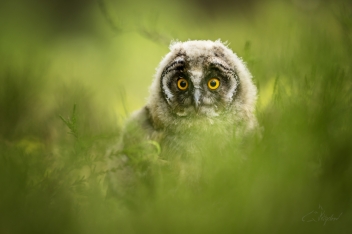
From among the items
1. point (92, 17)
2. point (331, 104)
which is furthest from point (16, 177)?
point (92, 17)

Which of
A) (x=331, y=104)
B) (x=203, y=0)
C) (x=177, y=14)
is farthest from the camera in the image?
(x=203, y=0)

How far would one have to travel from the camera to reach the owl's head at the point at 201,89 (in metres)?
2.08

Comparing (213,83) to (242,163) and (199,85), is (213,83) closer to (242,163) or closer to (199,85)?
(199,85)

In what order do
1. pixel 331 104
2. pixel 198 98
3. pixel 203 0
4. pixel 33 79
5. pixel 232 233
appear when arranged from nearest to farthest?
1. pixel 232 233
2. pixel 331 104
3. pixel 33 79
4. pixel 198 98
5. pixel 203 0

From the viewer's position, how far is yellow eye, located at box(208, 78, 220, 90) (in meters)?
2.11

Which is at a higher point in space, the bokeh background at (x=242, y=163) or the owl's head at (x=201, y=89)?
the owl's head at (x=201, y=89)

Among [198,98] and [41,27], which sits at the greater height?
[41,27]

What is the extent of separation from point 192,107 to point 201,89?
122 millimetres

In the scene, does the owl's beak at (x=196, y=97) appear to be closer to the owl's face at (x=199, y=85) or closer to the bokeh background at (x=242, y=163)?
the owl's face at (x=199, y=85)

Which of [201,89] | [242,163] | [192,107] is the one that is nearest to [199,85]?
[201,89]

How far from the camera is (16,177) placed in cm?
110

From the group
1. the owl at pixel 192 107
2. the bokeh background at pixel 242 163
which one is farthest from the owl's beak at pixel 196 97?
the bokeh background at pixel 242 163

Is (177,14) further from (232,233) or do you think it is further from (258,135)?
(232,233)

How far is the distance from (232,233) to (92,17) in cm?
499
